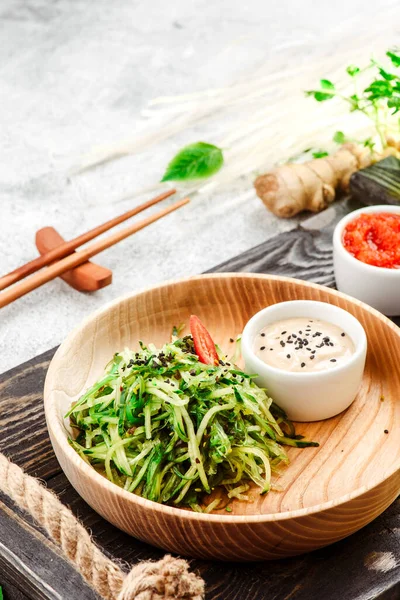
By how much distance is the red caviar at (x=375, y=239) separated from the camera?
339cm

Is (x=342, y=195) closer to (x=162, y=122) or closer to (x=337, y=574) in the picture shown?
(x=162, y=122)

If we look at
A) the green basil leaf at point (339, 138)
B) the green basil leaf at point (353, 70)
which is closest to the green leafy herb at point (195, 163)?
the green basil leaf at point (339, 138)

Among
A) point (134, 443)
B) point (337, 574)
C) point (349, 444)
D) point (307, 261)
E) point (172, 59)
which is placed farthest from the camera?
point (172, 59)

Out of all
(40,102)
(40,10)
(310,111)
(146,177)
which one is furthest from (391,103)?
(40,10)

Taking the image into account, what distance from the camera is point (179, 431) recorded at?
8.04 ft

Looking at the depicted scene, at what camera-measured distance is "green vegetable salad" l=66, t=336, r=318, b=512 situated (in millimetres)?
2451

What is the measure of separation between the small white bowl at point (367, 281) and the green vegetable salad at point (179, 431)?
913mm

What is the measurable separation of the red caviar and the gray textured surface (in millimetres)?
872

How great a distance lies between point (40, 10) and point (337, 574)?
5936 mm

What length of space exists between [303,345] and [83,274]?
4.67 feet

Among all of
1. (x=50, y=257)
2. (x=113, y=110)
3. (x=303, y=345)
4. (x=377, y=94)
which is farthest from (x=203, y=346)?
(x=113, y=110)

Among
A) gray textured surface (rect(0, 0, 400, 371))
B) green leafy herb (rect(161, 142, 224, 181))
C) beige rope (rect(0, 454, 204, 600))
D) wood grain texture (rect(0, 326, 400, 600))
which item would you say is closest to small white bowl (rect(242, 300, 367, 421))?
wood grain texture (rect(0, 326, 400, 600))

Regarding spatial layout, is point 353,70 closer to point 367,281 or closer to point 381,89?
point 381,89

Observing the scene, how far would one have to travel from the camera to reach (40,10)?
22.8 feet
